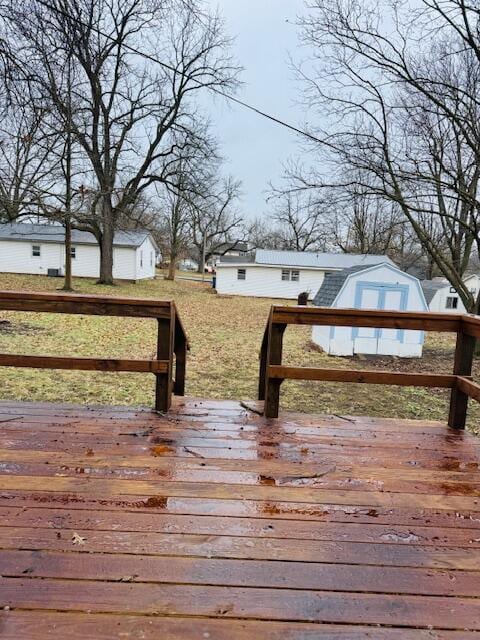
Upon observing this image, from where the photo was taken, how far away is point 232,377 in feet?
24.2

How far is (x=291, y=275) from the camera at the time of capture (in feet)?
93.9

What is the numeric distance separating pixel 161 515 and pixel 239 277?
26.5m

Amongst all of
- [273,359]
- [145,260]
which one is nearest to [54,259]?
[145,260]

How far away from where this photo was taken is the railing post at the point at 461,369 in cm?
330

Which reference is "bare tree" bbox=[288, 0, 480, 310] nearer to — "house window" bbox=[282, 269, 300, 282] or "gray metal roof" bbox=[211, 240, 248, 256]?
"house window" bbox=[282, 269, 300, 282]

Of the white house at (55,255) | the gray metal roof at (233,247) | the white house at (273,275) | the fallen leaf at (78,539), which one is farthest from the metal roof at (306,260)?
the fallen leaf at (78,539)

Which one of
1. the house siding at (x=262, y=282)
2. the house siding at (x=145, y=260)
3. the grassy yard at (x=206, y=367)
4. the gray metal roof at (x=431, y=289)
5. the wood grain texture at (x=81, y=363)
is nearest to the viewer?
the wood grain texture at (x=81, y=363)

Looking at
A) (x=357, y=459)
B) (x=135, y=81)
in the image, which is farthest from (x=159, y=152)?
(x=357, y=459)

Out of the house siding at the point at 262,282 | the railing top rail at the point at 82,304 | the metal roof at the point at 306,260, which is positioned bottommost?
the house siding at the point at 262,282

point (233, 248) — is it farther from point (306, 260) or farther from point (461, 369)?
point (461, 369)

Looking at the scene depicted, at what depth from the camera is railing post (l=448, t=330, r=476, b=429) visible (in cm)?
330

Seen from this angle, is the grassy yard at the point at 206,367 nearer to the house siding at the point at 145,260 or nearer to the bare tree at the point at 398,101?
the bare tree at the point at 398,101

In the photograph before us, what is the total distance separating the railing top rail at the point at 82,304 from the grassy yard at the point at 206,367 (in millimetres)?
2474

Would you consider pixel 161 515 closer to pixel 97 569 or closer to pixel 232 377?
pixel 97 569
